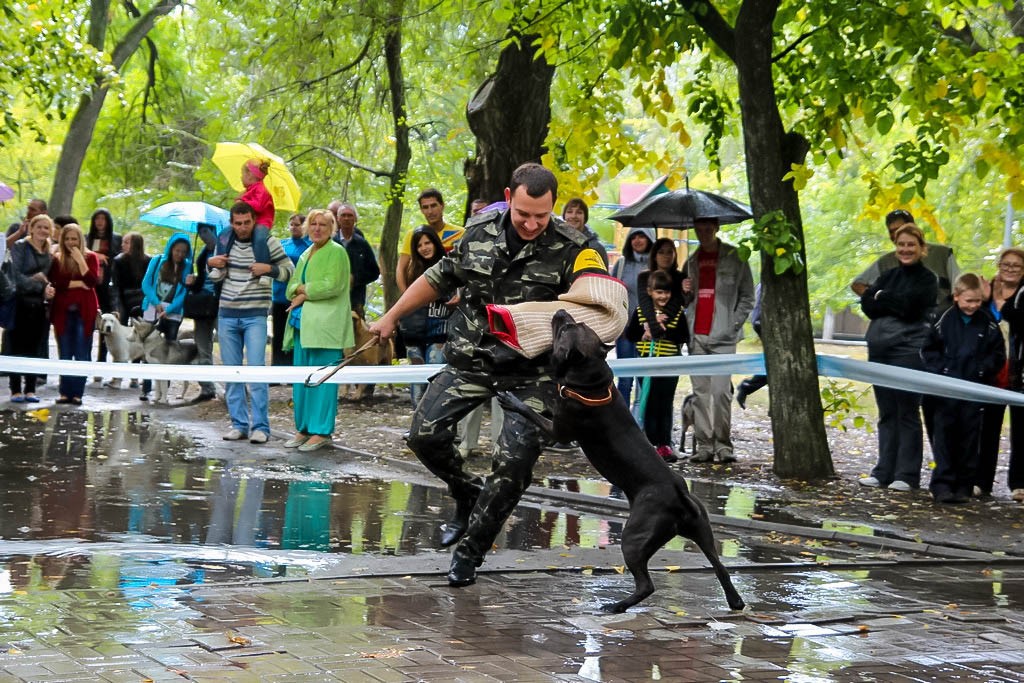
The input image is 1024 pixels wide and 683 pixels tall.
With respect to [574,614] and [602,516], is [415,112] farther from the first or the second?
[574,614]

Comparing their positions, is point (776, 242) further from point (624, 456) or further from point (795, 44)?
point (624, 456)

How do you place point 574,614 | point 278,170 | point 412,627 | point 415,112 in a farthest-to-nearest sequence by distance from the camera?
point 415,112
point 278,170
point 574,614
point 412,627

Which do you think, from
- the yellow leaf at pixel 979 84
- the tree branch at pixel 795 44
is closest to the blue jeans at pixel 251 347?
the tree branch at pixel 795 44

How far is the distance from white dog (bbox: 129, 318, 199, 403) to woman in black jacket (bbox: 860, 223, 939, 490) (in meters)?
8.04

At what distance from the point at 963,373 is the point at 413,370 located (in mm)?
4518

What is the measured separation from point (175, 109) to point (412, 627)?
1067 inches

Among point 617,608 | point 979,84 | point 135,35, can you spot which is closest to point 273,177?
point 979,84

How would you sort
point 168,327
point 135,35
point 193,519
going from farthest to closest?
point 135,35 → point 168,327 → point 193,519

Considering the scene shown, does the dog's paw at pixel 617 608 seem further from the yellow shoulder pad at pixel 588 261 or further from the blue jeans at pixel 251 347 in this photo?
the blue jeans at pixel 251 347

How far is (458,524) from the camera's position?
8.40 m

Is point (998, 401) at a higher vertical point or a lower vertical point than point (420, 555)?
higher

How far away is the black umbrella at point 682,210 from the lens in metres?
13.5

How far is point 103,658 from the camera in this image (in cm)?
541

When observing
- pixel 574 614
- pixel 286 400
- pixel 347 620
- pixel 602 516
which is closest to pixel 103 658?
pixel 347 620
